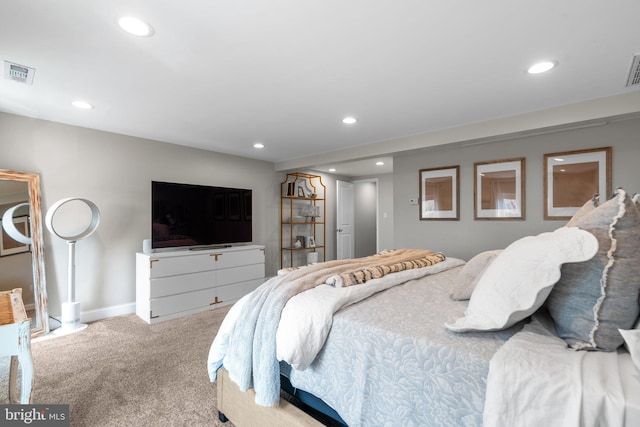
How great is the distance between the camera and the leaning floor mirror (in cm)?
292

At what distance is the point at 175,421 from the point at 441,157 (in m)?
3.85

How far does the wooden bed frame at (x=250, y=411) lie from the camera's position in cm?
142

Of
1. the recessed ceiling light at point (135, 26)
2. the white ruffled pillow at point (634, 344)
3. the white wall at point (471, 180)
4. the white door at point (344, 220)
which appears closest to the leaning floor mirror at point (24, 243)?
the recessed ceiling light at point (135, 26)

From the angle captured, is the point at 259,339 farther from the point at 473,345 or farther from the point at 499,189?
Result: the point at 499,189

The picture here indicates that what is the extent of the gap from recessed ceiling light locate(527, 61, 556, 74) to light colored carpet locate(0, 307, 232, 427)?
3.13 metres

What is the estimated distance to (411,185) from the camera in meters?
4.23

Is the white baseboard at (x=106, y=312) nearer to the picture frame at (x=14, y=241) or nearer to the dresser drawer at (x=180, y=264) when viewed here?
the dresser drawer at (x=180, y=264)

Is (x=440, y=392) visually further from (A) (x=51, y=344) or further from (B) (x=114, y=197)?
(B) (x=114, y=197)

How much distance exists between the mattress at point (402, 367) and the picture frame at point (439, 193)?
99.5 inches

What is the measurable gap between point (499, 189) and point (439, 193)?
0.69 metres

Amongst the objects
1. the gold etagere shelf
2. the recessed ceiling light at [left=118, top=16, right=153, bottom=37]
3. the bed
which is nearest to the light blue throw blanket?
the bed

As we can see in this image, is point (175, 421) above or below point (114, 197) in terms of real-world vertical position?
below

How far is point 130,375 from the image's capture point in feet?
7.59

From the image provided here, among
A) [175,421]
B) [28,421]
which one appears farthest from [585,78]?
[28,421]
